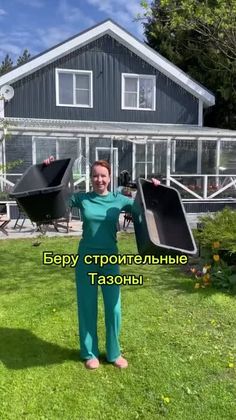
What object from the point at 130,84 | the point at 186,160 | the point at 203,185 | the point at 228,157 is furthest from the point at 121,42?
the point at 203,185

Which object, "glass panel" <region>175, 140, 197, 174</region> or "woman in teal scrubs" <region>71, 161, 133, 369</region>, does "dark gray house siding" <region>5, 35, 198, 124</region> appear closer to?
"glass panel" <region>175, 140, 197, 174</region>

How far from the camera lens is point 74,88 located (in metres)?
16.2

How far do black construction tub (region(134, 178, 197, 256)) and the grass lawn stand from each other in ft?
3.78

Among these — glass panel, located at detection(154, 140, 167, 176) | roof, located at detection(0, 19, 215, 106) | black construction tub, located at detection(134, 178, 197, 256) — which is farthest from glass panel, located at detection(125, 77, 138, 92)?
black construction tub, located at detection(134, 178, 197, 256)

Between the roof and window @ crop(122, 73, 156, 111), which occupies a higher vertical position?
the roof

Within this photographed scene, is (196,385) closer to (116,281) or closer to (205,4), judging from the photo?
(116,281)

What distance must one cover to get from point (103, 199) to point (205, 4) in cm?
878

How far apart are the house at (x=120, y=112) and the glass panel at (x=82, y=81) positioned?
0.04m

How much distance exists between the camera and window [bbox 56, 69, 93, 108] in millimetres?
16017

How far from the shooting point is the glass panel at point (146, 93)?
17094 millimetres

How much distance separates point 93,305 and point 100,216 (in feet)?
2.52

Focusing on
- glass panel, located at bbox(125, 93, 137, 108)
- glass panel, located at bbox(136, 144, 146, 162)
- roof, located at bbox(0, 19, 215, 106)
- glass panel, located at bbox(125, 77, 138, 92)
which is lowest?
glass panel, located at bbox(136, 144, 146, 162)

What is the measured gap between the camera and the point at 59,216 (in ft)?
11.0

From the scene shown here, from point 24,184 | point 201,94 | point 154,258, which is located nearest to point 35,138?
point 201,94
